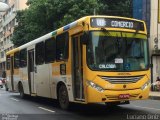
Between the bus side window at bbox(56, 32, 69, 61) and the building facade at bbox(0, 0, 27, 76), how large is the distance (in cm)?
6756

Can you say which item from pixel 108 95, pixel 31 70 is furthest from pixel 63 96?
pixel 31 70

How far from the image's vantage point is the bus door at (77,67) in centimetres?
1416

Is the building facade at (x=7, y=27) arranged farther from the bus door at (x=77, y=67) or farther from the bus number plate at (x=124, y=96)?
the bus number plate at (x=124, y=96)

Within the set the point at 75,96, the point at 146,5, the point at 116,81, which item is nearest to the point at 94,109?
the point at 75,96

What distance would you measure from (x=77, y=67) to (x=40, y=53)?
15.7 feet

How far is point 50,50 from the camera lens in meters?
17.3

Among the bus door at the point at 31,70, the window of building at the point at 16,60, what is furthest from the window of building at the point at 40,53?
the window of building at the point at 16,60

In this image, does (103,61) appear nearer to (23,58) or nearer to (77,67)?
(77,67)

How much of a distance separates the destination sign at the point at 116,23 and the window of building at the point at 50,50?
330 centimetres

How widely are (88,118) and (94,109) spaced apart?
8.99 ft

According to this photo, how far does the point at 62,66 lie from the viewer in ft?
52.1

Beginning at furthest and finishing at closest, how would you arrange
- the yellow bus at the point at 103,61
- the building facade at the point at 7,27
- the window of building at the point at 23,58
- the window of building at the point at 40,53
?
the building facade at the point at 7,27
the window of building at the point at 23,58
the window of building at the point at 40,53
the yellow bus at the point at 103,61

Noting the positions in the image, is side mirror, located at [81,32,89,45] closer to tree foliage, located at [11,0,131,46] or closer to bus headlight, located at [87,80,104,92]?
bus headlight, located at [87,80,104,92]

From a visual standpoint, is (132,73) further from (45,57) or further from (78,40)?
(45,57)
